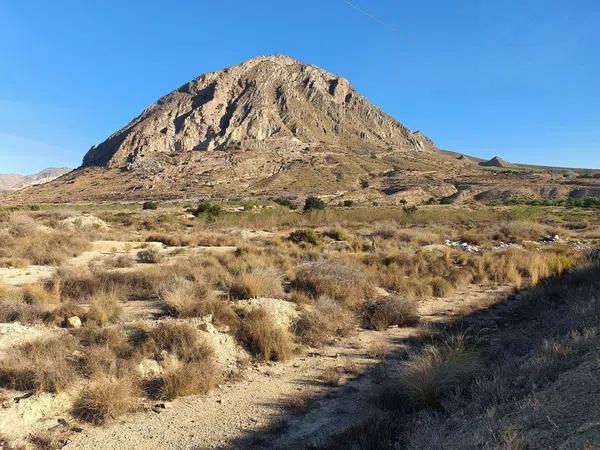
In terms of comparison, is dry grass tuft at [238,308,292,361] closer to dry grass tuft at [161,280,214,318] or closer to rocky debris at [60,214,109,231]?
dry grass tuft at [161,280,214,318]

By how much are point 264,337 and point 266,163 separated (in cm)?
13023

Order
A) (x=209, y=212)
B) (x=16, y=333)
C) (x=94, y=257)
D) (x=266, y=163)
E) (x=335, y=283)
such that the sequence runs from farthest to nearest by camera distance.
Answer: (x=266, y=163)
(x=209, y=212)
(x=94, y=257)
(x=335, y=283)
(x=16, y=333)

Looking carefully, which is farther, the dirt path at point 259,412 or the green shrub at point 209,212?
the green shrub at point 209,212

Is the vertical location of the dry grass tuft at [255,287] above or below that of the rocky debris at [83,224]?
below

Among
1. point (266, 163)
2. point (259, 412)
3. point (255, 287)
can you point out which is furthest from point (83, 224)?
point (266, 163)

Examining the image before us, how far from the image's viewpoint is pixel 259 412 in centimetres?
735

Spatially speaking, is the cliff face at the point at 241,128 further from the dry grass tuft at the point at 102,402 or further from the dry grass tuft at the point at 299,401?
the dry grass tuft at the point at 102,402

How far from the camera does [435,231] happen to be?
3169cm

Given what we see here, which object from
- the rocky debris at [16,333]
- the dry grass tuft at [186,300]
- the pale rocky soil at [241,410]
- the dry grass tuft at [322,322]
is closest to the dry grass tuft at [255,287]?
the dry grass tuft at [186,300]

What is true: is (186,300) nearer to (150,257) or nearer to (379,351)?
(379,351)

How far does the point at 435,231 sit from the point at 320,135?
5902 inches

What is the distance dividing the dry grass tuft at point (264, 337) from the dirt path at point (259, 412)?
1.02 ft

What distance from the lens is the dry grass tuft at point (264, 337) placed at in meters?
9.48

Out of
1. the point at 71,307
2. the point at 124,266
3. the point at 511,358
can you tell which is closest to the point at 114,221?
the point at 124,266
